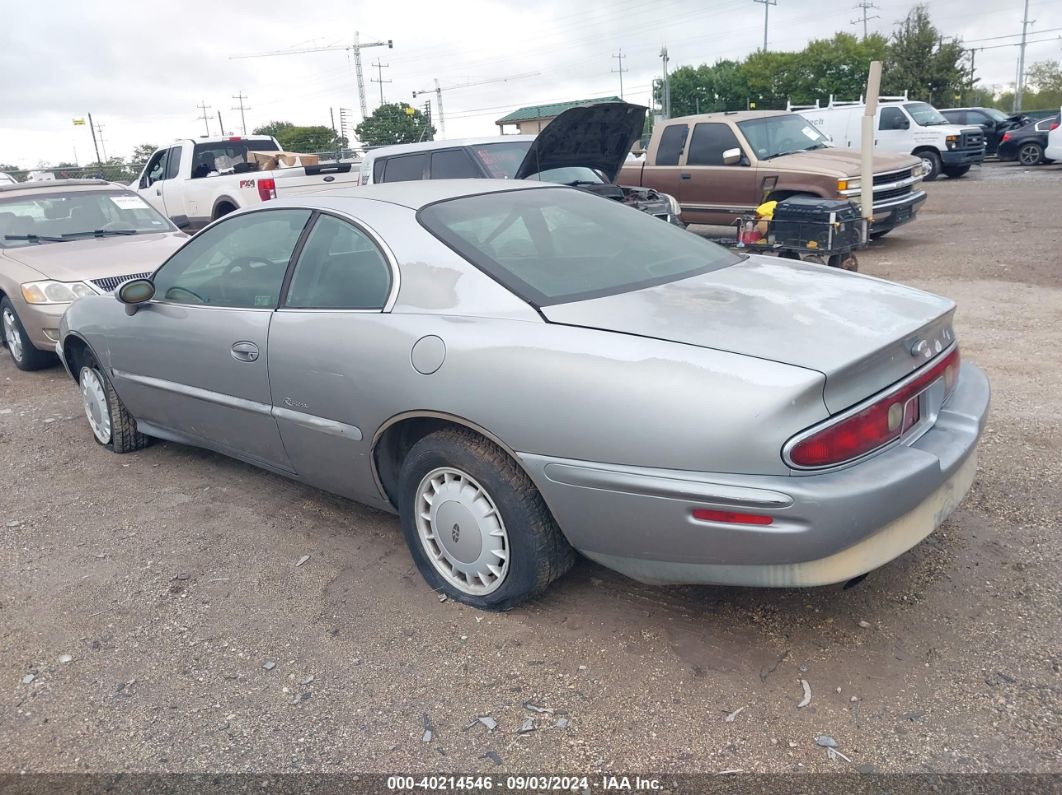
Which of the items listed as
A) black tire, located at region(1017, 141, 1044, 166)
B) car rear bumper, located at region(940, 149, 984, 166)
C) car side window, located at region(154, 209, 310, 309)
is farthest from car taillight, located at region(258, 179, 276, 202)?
black tire, located at region(1017, 141, 1044, 166)

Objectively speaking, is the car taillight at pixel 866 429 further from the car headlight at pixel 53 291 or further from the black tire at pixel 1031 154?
the black tire at pixel 1031 154

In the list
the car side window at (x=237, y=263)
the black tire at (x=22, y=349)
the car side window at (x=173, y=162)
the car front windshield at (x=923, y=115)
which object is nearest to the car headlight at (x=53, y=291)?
the black tire at (x=22, y=349)

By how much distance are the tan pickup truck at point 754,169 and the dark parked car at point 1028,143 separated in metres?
14.8

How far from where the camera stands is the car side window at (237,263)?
376cm

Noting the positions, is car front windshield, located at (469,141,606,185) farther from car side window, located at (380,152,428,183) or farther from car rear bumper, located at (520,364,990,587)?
car rear bumper, located at (520,364,990,587)

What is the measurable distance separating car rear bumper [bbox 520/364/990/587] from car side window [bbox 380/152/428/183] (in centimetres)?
661

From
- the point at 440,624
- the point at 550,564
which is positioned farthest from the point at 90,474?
the point at 550,564

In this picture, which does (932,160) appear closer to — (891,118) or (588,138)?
(891,118)

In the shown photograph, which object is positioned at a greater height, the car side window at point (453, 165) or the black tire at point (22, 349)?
the car side window at point (453, 165)

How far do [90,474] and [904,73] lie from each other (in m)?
47.8

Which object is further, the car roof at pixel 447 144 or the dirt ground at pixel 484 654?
the car roof at pixel 447 144

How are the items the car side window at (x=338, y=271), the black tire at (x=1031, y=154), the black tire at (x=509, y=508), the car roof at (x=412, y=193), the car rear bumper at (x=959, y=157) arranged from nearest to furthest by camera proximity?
the black tire at (x=509, y=508) → the car side window at (x=338, y=271) → the car roof at (x=412, y=193) → the car rear bumper at (x=959, y=157) → the black tire at (x=1031, y=154)

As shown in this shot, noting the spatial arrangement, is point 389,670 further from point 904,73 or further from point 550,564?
point 904,73

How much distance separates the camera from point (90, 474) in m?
4.85
